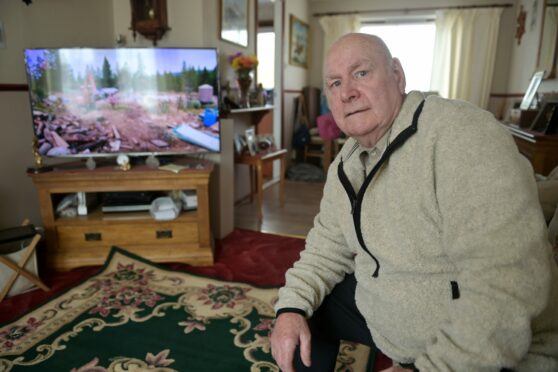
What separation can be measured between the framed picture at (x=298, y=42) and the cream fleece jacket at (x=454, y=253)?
447 centimetres

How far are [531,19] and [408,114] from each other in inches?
184

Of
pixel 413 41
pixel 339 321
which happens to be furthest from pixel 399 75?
pixel 413 41

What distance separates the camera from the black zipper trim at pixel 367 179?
2.70 ft

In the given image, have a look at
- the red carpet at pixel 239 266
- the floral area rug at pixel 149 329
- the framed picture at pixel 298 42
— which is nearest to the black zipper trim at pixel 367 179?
the floral area rug at pixel 149 329

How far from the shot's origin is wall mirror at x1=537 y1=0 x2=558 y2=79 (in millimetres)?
3578

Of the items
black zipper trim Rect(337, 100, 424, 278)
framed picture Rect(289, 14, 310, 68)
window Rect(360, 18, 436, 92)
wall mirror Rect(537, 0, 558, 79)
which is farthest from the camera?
window Rect(360, 18, 436, 92)

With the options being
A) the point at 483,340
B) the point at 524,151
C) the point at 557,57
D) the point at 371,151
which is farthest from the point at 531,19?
the point at 483,340

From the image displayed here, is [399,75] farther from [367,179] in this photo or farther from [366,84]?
[367,179]

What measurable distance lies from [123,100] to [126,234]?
861mm

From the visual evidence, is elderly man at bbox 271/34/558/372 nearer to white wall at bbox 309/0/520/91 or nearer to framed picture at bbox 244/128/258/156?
framed picture at bbox 244/128/258/156

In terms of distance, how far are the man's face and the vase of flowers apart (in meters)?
2.38

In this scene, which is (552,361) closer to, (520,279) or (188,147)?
(520,279)

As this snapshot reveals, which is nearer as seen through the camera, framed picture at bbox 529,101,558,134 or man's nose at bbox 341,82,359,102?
man's nose at bbox 341,82,359,102

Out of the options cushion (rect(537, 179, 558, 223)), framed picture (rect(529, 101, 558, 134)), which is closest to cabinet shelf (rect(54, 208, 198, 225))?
cushion (rect(537, 179, 558, 223))
